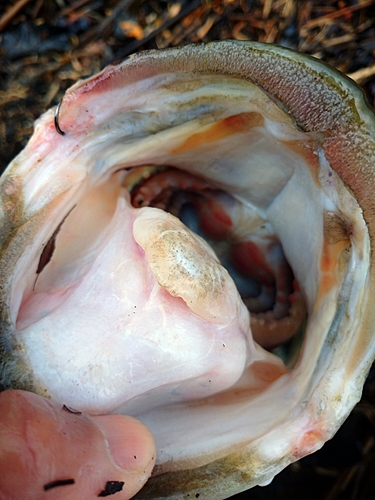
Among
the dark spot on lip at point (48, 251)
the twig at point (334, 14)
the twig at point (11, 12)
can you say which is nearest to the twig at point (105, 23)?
the twig at point (11, 12)

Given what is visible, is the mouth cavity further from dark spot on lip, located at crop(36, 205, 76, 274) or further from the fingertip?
the fingertip

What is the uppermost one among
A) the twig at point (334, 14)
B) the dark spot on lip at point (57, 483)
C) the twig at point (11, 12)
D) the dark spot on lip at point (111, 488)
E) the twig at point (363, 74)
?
the twig at point (11, 12)

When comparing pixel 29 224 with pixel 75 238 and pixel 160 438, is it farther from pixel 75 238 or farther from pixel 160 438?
pixel 160 438

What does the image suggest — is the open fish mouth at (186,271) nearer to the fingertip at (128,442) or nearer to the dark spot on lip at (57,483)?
the fingertip at (128,442)

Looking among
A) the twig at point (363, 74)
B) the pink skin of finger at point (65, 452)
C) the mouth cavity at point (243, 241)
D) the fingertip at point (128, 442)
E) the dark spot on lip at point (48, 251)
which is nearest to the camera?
the pink skin of finger at point (65, 452)

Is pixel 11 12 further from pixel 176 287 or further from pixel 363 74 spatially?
pixel 176 287

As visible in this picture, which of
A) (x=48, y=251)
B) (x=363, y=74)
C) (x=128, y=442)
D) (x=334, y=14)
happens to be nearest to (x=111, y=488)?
(x=128, y=442)
